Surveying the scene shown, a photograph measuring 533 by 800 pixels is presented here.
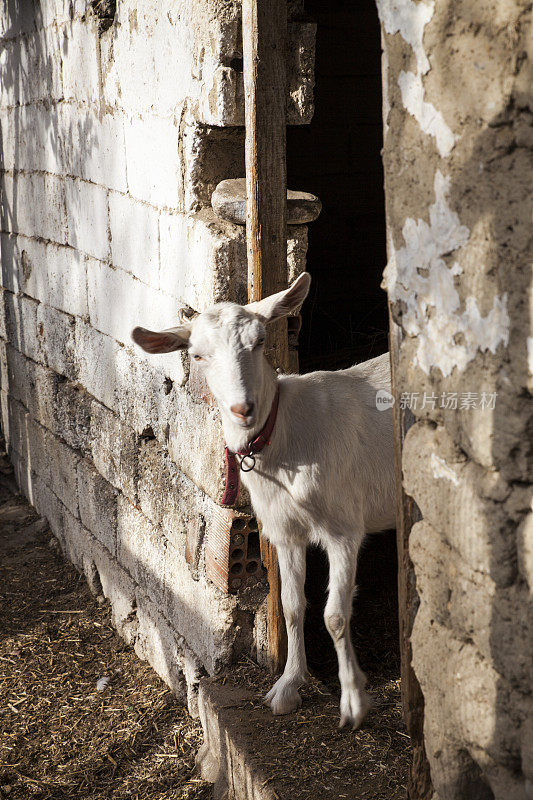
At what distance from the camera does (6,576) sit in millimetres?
5828

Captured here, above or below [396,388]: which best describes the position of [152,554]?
below

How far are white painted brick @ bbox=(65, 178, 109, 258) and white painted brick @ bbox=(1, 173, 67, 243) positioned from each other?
207 millimetres

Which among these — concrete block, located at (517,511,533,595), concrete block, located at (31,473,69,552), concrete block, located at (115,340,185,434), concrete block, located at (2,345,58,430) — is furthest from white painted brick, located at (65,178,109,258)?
concrete block, located at (517,511,533,595)

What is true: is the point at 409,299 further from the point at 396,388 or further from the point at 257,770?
the point at 257,770

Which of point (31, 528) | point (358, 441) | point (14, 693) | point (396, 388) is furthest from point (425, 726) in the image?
point (31, 528)

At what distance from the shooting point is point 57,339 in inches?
234

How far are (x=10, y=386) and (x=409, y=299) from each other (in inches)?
244

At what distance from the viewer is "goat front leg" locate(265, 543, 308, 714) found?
3455mm

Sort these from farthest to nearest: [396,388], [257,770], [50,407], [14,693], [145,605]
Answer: [50,407] → [145,605] → [14,693] → [257,770] → [396,388]

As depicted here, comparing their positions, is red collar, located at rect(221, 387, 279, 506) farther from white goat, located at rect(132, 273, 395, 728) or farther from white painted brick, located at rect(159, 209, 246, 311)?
white painted brick, located at rect(159, 209, 246, 311)

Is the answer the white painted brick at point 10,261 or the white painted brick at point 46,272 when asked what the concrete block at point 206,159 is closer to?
the white painted brick at point 46,272

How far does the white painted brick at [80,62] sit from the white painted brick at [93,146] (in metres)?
0.08

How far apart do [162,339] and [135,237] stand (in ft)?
4.54

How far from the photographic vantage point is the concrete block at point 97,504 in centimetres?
514
